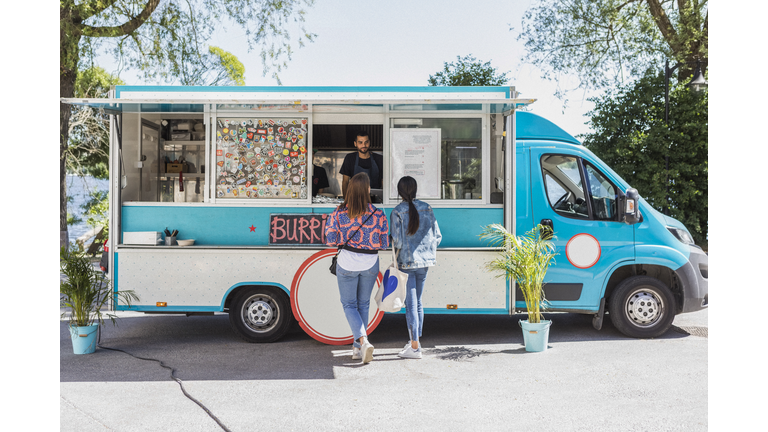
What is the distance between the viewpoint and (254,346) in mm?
6094

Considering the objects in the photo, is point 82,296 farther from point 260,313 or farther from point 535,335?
point 535,335

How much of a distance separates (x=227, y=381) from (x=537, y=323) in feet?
10.2

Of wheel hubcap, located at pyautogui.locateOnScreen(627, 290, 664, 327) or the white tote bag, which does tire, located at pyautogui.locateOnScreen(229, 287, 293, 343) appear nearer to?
the white tote bag

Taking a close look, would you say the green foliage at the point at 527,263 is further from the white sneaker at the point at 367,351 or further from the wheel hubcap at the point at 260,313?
the wheel hubcap at the point at 260,313

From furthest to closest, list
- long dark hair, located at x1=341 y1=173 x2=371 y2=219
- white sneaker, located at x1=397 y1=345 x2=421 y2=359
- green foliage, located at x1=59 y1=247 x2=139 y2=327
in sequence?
1. green foliage, located at x1=59 y1=247 x2=139 y2=327
2. white sneaker, located at x1=397 y1=345 x2=421 y2=359
3. long dark hair, located at x1=341 y1=173 x2=371 y2=219

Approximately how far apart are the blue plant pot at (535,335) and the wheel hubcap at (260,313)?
8.90ft

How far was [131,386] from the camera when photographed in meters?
4.84

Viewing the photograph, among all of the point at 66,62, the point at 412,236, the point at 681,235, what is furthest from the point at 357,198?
the point at 66,62

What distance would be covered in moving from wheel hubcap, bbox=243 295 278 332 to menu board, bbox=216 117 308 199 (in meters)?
1.17

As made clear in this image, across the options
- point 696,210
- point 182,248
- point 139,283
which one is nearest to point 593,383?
point 182,248

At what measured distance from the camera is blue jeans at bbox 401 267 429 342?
17.9ft

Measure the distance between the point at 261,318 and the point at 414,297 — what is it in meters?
1.82

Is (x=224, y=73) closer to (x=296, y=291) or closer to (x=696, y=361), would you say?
(x=296, y=291)

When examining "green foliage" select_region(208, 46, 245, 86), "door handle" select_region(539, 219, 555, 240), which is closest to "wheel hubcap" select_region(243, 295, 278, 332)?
"door handle" select_region(539, 219, 555, 240)
